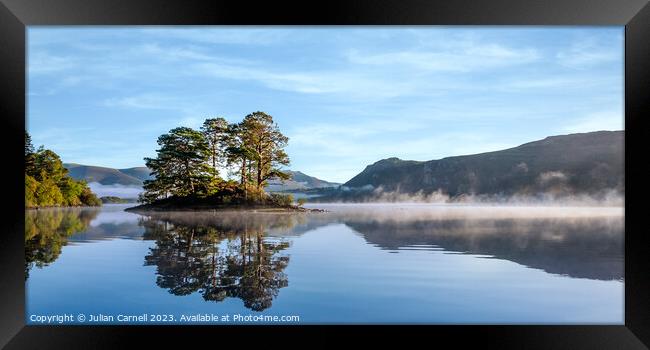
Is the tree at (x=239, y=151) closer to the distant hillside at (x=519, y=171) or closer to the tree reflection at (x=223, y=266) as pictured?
the tree reflection at (x=223, y=266)

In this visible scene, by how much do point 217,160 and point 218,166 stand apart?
0.45m

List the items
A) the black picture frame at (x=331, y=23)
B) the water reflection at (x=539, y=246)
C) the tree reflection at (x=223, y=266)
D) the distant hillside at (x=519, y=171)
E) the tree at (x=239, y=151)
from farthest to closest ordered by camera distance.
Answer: the distant hillside at (x=519, y=171), the tree at (x=239, y=151), the water reflection at (x=539, y=246), the tree reflection at (x=223, y=266), the black picture frame at (x=331, y=23)

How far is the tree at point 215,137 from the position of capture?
24234 mm

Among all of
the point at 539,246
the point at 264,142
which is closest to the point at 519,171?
the point at 264,142

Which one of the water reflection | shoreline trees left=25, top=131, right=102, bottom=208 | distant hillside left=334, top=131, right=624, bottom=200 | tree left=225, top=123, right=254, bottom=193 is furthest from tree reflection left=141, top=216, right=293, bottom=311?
distant hillside left=334, top=131, right=624, bottom=200

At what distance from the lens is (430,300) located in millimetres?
5777

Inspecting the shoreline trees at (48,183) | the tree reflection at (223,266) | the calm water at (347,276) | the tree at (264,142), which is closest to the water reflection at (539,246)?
the calm water at (347,276)

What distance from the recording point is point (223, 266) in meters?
7.06

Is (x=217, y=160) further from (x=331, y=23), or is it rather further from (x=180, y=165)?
(x=331, y=23)

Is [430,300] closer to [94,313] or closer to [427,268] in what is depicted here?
[427,268]

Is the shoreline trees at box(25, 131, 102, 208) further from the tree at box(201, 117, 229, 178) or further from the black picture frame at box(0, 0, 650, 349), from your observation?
the black picture frame at box(0, 0, 650, 349)

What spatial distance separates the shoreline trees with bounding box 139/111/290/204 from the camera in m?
23.9
